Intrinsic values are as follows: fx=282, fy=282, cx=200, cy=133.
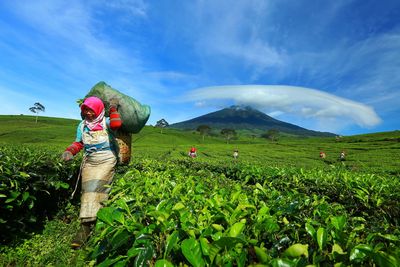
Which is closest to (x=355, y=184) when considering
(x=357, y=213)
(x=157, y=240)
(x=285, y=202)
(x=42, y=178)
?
(x=357, y=213)

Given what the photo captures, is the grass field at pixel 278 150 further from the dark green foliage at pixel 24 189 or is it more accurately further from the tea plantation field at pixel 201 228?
the tea plantation field at pixel 201 228

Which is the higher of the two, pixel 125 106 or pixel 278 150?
pixel 125 106

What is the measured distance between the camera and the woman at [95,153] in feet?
14.8

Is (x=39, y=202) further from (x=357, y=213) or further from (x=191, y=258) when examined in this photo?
(x=357, y=213)

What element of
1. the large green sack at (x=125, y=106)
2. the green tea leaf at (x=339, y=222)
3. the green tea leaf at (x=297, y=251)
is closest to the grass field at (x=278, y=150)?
the large green sack at (x=125, y=106)

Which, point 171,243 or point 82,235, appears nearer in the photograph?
point 171,243

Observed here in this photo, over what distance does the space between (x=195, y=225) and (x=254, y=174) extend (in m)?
5.66

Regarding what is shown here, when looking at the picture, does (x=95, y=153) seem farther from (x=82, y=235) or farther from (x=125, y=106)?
(x=82, y=235)

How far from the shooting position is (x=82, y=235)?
175 inches

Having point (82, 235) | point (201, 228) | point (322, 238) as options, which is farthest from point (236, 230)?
point (82, 235)

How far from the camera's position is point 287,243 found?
1676 mm

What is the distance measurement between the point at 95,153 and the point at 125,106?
95 cm

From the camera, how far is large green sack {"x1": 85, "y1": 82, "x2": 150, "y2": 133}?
193 inches

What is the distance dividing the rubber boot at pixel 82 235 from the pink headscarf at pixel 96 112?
157cm
